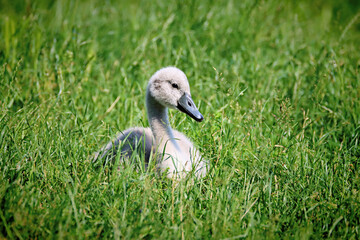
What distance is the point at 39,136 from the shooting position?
3.51m

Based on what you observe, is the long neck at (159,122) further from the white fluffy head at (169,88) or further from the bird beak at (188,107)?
the bird beak at (188,107)

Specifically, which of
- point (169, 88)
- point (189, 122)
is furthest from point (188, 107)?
point (189, 122)

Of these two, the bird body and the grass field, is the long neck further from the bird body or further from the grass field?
the grass field

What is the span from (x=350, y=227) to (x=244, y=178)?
2.76 feet

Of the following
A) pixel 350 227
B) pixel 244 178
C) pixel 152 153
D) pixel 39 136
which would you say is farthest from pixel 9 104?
pixel 350 227

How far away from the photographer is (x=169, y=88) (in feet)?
11.8

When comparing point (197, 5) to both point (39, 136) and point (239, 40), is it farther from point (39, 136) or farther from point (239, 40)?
point (39, 136)

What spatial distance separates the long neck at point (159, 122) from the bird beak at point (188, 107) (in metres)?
A: 0.19

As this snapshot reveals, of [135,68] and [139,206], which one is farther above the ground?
[135,68]

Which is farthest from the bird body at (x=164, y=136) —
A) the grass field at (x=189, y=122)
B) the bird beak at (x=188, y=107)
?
the grass field at (x=189, y=122)

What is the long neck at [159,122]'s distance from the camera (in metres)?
3.55

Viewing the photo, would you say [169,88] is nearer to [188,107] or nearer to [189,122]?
→ [188,107]

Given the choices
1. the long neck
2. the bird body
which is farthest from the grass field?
the long neck

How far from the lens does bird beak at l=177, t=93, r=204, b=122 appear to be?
3465 millimetres
